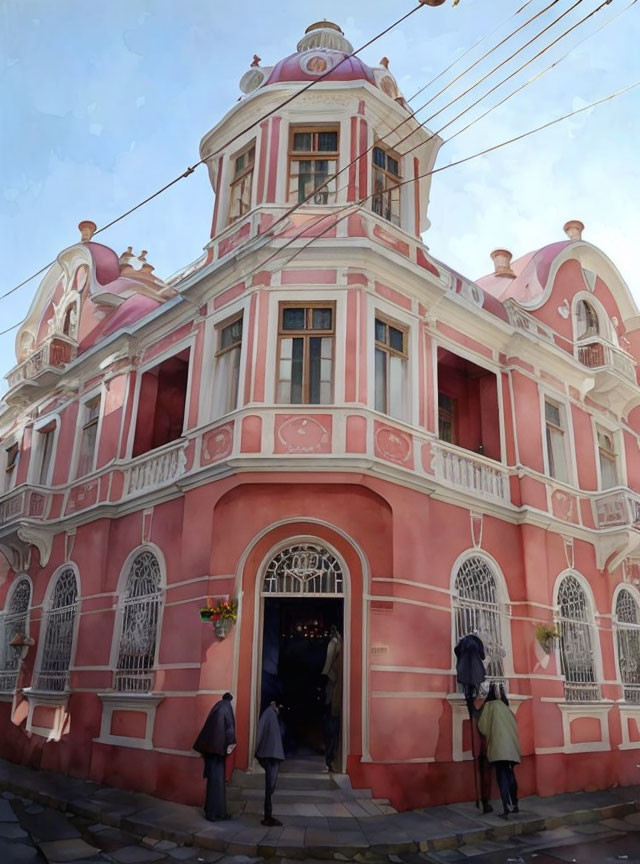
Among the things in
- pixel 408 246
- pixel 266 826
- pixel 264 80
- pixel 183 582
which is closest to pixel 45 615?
pixel 183 582

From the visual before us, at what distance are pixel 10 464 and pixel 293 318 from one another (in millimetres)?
11706

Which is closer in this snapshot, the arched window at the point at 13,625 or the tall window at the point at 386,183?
the tall window at the point at 386,183

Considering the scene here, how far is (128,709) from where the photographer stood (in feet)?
40.8

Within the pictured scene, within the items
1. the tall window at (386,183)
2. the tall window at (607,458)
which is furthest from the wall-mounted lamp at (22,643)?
the tall window at (607,458)

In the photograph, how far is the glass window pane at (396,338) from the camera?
43.0 ft

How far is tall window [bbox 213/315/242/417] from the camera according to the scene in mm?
12984

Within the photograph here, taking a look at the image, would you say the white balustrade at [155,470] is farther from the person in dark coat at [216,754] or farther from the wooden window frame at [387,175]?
the wooden window frame at [387,175]

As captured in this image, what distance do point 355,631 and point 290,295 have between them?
221 inches

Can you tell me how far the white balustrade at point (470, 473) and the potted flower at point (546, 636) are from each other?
95.7 inches

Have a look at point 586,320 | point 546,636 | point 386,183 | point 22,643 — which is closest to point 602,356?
point 586,320

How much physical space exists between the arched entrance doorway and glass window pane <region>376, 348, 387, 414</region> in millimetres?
2648

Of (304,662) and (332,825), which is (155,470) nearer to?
(304,662)

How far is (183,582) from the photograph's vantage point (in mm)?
12203

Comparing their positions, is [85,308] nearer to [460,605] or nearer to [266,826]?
[460,605]
